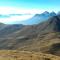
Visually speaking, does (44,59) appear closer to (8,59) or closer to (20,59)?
(20,59)

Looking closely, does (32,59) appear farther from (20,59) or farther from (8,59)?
(8,59)

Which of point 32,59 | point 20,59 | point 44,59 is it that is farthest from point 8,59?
point 44,59

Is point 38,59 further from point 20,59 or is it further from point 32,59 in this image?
point 20,59

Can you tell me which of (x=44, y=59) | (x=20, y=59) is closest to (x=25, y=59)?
(x=20, y=59)

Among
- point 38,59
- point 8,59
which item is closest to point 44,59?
point 38,59

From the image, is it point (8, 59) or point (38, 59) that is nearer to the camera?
point (8, 59)

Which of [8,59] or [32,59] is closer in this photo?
[8,59]
